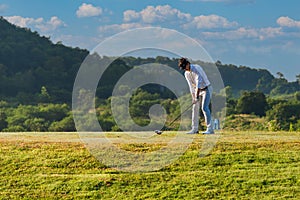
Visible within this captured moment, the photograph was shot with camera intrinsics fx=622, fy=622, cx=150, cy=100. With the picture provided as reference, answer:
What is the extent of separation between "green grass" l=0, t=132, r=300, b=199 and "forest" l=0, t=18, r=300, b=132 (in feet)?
77.2

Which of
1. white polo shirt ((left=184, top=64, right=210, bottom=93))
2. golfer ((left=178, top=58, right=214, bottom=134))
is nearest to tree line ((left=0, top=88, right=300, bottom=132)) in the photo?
golfer ((left=178, top=58, right=214, bottom=134))

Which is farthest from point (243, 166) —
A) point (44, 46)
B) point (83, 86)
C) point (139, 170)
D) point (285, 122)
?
point (44, 46)

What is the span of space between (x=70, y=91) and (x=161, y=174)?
53598 millimetres

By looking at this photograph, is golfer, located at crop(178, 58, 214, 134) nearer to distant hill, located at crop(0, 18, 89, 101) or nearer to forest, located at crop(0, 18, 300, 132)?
forest, located at crop(0, 18, 300, 132)

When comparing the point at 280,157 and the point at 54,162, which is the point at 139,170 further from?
the point at 280,157

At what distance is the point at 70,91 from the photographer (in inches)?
2584

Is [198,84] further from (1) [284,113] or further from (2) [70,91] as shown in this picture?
(2) [70,91]

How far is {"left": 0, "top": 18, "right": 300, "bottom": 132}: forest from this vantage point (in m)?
46.1

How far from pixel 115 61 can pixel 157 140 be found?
49.0 m

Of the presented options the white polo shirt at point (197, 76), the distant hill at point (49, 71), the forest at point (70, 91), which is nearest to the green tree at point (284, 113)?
the forest at point (70, 91)

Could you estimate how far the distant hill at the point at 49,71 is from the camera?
212 ft

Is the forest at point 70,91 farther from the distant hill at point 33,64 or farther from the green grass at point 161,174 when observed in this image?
the green grass at point 161,174

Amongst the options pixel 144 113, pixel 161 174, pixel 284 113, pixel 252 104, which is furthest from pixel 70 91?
pixel 161 174

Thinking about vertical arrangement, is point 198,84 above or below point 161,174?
above
